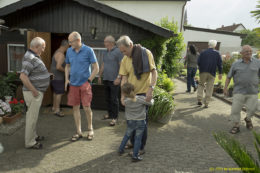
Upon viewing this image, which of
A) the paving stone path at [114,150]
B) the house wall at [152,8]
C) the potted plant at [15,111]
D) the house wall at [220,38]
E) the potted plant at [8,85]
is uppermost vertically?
the house wall at [152,8]

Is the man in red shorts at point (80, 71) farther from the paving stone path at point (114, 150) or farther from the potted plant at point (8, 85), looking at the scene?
the potted plant at point (8, 85)

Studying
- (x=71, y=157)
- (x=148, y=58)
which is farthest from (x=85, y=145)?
(x=148, y=58)

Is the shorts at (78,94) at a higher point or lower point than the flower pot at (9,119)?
higher

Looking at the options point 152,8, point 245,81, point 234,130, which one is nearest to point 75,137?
point 234,130

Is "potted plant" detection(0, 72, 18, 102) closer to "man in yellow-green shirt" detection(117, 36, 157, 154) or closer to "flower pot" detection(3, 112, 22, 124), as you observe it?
"flower pot" detection(3, 112, 22, 124)

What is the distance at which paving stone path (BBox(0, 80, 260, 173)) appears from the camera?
3.44m

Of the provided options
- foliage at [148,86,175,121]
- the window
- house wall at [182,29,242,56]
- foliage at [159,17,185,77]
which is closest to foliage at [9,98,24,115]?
the window

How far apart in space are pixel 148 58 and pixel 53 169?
2.34 metres

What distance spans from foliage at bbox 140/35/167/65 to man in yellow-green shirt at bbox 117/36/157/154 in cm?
313

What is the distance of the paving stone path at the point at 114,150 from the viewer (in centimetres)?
344

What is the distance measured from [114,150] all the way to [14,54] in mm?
5106

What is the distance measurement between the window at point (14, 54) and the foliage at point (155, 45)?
13.1 feet

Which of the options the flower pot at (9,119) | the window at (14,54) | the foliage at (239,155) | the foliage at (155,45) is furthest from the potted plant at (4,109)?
the foliage at (239,155)

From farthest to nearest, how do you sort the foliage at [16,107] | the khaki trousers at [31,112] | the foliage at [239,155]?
the foliage at [16,107], the khaki trousers at [31,112], the foliage at [239,155]
